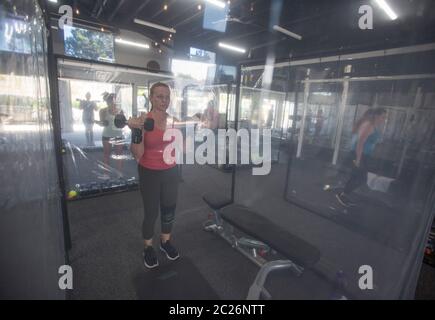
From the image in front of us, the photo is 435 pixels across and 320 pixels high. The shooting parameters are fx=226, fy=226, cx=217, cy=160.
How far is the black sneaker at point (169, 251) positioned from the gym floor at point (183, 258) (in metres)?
0.06

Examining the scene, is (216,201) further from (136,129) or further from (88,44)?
(88,44)

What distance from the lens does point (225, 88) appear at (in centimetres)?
470

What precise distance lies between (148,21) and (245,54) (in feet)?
11.4

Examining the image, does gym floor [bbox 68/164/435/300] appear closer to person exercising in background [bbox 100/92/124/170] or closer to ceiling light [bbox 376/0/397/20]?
person exercising in background [bbox 100/92/124/170]

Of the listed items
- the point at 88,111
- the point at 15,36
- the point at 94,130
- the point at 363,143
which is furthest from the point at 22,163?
the point at 363,143

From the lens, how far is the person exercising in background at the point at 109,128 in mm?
3250

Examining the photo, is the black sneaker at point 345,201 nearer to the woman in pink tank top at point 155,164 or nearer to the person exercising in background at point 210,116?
the woman in pink tank top at point 155,164

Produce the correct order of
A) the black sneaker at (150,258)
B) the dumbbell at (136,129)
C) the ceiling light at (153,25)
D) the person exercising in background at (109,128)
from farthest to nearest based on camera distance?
the ceiling light at (153,25)
the person exercising in background at (109,128)
the black sneaker at (150,258)
the dumbbell at (136,129)

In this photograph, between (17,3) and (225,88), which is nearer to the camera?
(17,3)

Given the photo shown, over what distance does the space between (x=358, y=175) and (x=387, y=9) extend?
3352 millimetres

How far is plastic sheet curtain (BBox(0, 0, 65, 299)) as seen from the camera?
85 cm

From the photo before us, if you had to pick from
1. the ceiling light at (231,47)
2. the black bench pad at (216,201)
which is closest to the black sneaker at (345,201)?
the black bench pad at (216,201)
